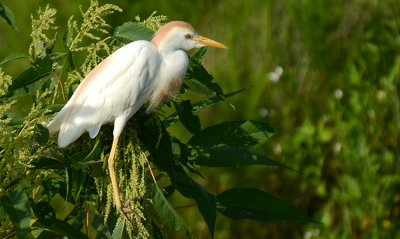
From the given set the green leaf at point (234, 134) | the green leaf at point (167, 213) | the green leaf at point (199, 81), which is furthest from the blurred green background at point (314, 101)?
the green leaf at point (167, 213)

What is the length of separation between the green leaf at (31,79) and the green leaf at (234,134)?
0.30 meters

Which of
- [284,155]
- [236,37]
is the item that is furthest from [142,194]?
[236,37]

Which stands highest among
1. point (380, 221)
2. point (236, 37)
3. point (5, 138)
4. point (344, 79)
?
point (5, 138)

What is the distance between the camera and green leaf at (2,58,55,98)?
0.81 meters

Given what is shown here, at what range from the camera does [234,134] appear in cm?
101

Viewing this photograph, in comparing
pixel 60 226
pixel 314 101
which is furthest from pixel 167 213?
pixel 314 101

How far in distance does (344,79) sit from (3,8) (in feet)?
6.22

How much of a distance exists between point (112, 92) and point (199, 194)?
0.23m

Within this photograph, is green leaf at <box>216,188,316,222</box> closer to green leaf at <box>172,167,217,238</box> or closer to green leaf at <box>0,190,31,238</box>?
green leaf at <box>172,167,217,238</box>

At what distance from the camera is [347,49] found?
2521mm

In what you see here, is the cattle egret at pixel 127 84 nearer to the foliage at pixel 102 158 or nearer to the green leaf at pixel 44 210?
the foliage at pixel 102 158

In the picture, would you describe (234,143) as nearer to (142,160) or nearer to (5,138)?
(142,160)

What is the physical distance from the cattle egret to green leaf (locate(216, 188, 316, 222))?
22 centimetres

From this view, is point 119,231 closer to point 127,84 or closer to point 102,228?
point 102,228
